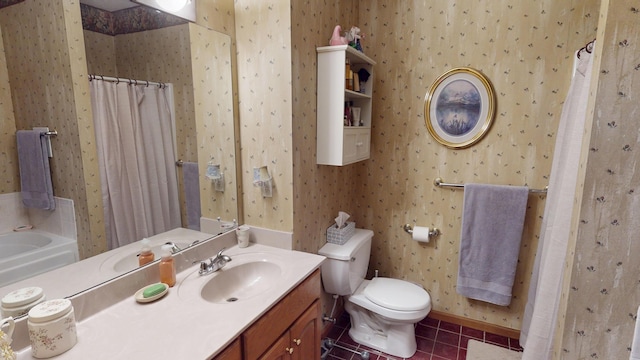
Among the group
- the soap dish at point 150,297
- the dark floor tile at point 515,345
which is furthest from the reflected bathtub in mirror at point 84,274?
the dark floor tile at point 515,345

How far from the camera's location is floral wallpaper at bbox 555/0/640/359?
2.77 feet

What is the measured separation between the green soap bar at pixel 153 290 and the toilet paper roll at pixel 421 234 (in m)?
1.72

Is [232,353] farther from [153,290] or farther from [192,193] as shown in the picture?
[192,193]

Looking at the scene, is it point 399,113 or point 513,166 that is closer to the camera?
point 513,166

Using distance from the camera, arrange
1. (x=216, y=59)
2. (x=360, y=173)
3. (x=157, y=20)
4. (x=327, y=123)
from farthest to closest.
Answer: (x=360, y=173) < (x=327, y=123) < (x=216, y=59) < (x=157, y=20)

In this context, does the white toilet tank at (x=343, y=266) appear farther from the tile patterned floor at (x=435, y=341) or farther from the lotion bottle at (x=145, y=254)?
the lotion bottle at (x=145, y=254)

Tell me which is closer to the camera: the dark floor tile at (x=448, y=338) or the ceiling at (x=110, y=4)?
the ceiling at (x=110, y=4)

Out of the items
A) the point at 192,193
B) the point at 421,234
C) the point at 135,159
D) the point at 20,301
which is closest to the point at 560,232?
the point at 421,234

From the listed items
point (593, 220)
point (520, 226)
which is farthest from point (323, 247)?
point (593, 220)

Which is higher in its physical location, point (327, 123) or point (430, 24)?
point (430, 24)

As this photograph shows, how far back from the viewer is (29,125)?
3.35 feet

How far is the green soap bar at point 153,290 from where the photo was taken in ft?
3.84

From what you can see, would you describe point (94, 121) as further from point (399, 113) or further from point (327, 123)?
point (399, 113)

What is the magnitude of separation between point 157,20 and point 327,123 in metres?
Answer: 0.97
